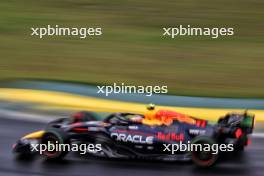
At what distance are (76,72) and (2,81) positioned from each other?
1545 millimetres

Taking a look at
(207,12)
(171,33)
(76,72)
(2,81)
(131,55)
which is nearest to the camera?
(2,81)

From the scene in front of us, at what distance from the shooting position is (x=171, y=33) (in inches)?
596

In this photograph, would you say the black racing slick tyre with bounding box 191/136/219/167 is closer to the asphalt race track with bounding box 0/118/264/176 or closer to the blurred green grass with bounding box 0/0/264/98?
the asphalt race track with bounding box 0/118/264/176

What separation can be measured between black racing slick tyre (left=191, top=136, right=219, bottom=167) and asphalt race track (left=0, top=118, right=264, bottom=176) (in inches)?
4.0

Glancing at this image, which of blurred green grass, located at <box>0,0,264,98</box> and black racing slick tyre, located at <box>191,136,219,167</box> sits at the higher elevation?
blurred green grass, located at <box>0,0,264,98</box>

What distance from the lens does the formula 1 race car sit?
8.00 m

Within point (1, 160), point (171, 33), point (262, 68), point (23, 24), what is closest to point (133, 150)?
point (1, 160)

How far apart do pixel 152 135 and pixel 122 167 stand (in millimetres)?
615

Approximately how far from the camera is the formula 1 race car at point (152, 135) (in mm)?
8000

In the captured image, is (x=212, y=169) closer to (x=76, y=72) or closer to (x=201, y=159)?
(x=201, y=159)

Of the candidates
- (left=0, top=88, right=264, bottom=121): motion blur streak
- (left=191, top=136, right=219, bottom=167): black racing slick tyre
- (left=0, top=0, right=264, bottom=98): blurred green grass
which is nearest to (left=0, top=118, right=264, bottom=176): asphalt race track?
(left=191, top=136, right=219, bottom=167): black racing slick tyre

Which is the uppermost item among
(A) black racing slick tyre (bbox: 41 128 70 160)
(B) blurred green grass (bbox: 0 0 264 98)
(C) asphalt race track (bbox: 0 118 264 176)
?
(B) blurred green grass (bbox: 0 0 264 98)

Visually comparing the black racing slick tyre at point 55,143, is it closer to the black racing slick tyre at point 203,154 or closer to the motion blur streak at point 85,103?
the black racing slick tyre at point 203,154

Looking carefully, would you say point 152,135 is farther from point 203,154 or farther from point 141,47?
point 141,47
